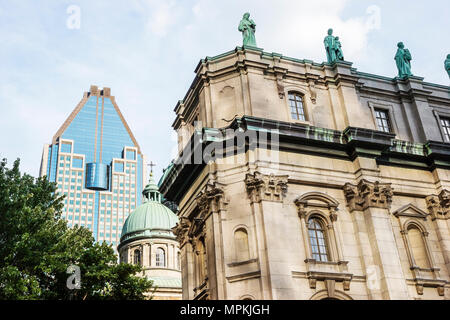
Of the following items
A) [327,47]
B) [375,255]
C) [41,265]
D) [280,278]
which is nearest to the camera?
[280,278]

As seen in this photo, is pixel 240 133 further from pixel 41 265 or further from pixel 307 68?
pixel 41 265

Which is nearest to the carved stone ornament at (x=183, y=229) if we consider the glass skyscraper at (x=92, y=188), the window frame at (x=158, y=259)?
the window frame at (x=158, y=259)

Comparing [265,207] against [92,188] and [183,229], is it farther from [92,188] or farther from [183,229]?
[92,188]

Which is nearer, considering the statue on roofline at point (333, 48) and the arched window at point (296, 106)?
the arched window at point (296, 106)

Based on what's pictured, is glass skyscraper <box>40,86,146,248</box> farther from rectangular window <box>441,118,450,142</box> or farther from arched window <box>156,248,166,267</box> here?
rectangular window <box>441,118,450,142</box>

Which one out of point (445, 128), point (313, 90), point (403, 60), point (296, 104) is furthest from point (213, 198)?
point (403, 60)

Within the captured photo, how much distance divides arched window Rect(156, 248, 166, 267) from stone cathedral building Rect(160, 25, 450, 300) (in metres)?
37.9

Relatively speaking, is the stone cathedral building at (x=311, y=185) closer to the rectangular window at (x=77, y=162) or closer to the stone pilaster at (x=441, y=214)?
the stone pilaster at (x=441, y=214)

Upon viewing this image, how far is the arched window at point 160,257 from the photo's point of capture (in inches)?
2827

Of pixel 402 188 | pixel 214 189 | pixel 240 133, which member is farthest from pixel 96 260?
pixel 402 188

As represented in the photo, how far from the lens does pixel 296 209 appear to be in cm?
2912

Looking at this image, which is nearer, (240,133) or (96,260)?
(240,133)

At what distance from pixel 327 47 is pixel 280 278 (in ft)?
57.8

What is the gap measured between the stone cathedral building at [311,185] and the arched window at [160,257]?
37912mm
